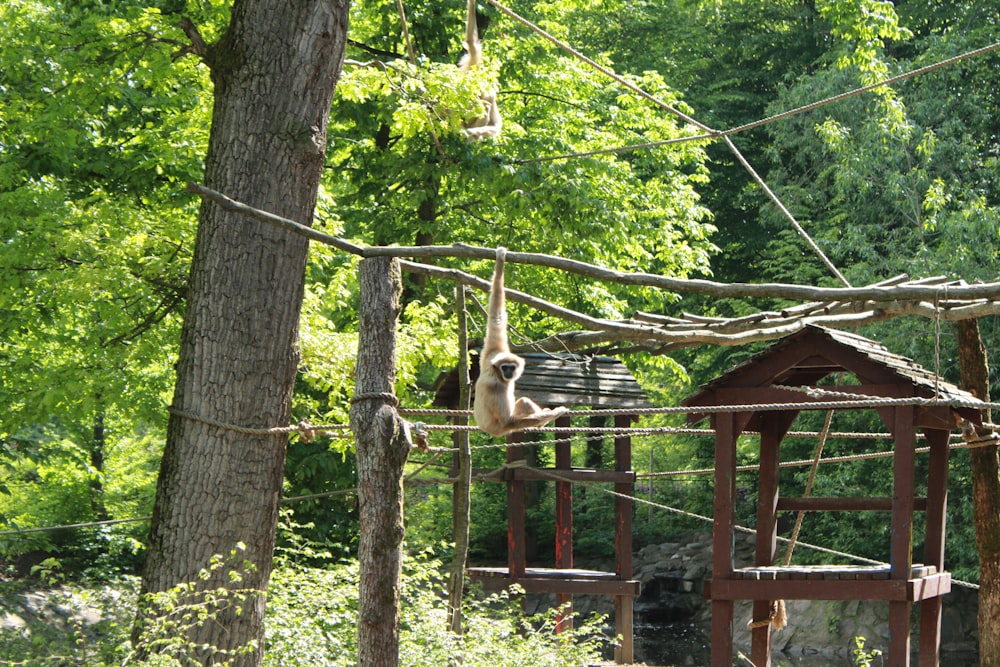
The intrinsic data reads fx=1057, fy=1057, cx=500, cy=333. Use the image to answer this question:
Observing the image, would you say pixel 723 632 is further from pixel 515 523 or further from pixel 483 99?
pixel 483 99

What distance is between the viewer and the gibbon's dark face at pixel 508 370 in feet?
23.6

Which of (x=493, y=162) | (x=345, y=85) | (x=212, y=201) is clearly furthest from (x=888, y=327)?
(x=212, y=201)

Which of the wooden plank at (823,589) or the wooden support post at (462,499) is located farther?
the wooden plank at (823,589)

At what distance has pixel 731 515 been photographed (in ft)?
32.0

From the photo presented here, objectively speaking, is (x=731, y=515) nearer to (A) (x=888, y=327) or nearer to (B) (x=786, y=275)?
(A) (x=888, y=327)

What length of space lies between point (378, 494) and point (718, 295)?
2.30m

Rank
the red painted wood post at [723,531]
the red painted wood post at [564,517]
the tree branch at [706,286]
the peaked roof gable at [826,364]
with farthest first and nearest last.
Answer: the red painted wood post at [564,517] → the red painted wood post at [723,531] → the peaked roof gable at [826,364] → the tree branch at [706,286]

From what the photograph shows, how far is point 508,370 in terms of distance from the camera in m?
7.24

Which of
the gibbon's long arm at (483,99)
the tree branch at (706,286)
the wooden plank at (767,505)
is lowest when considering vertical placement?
the wooden plank at (767,505)

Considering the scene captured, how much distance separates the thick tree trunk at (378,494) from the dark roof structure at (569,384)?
606 centimetres

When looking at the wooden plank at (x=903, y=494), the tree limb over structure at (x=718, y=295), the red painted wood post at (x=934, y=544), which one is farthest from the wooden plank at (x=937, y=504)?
the tree limb over structure at (x=718, y=295)

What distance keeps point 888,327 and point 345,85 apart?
44.4 feet

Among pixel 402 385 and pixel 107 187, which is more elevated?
pixel 107 187

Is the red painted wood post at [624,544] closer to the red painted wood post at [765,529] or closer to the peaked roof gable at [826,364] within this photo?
the red painted wood post at [765,529]
